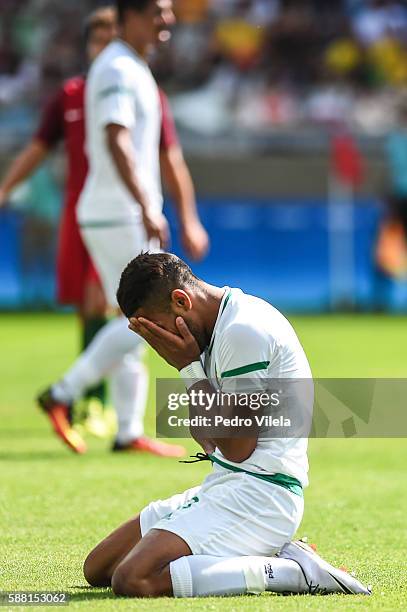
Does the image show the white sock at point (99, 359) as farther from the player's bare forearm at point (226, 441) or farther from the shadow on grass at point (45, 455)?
the player's bare forearm at point (226, 441)

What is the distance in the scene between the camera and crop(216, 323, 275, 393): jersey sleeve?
4.04m

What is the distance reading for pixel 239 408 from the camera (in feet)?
13.0

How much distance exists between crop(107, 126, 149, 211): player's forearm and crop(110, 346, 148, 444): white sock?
0.97m

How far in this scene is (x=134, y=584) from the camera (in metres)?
3.99

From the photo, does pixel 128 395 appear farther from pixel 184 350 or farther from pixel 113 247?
pixel 184 350

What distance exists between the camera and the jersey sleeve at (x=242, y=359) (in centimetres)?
404

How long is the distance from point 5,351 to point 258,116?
859 centimetres

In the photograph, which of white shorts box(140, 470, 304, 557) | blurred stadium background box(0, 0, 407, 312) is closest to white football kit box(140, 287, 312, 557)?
white shorts box(140, 470, 304, 557)

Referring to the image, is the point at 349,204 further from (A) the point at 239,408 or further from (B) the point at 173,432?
(A) the point at 239,408

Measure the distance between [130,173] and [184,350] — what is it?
3.19 metres

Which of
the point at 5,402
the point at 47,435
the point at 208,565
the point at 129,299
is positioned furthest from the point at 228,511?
Result: the point at 5,402

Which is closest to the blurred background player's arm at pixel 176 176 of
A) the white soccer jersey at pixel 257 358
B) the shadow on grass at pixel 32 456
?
the shadow on grass at pixel 32 456

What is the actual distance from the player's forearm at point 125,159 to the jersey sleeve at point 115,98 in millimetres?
53

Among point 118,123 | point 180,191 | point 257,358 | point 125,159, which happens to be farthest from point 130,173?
point 257,358
